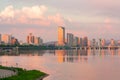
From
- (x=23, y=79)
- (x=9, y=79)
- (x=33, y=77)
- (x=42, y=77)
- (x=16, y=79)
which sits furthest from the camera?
(x=42, y=77)

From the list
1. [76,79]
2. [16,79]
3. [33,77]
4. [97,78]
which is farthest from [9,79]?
[97,78]

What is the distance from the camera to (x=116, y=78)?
44312 mm

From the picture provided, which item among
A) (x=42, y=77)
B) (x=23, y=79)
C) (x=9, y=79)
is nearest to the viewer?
(x=9, y=79)

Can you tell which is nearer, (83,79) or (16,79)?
(16,79)

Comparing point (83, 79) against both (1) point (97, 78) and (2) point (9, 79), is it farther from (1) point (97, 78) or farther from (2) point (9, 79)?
(2) point (9, 79)

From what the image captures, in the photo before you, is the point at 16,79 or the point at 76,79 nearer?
the point at 16,79

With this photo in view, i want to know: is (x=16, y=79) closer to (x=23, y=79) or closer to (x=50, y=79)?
(x=23, y=79)

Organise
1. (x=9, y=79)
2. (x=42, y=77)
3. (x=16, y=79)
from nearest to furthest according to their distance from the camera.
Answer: (x=9, y=79)
(x=16, y=79)
(x=42, y=77)

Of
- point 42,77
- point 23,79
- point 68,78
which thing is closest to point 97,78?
point 68,78

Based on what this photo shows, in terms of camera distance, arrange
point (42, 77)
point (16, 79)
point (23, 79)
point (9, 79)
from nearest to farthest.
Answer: point (9, 79) → point (16, 79) → point (23, 79) → point (42, 77)

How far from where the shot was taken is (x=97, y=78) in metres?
44.5

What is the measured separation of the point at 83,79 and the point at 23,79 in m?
9.29

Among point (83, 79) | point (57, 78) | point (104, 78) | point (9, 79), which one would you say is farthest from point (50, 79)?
point (9, 79)

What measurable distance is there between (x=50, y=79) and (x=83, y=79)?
176 inches
